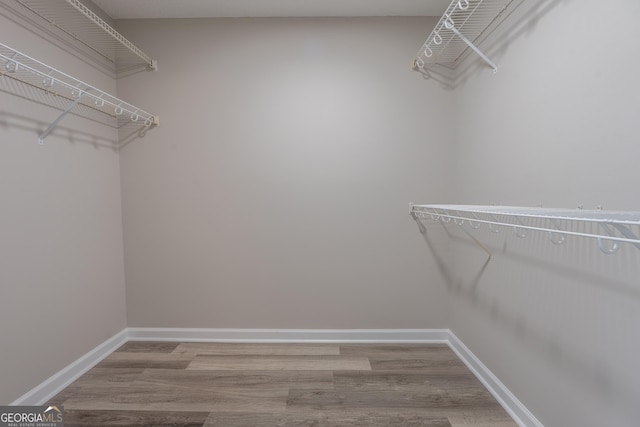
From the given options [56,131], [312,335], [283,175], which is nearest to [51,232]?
[56,131]

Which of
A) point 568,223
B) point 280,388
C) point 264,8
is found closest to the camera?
point 568,223

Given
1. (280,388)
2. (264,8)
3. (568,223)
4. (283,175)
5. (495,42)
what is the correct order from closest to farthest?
(568,223), (495,42), (280,388), (264,8), (283,175)

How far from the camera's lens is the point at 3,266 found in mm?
1460

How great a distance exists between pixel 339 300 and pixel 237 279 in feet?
2.59

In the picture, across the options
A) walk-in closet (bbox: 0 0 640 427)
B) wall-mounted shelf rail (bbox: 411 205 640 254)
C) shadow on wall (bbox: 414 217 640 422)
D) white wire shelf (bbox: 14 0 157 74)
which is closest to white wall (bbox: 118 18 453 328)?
walk-in closet (bbox: 0 0 640 427)

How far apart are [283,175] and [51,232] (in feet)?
4.62

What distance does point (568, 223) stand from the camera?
3.98 ft

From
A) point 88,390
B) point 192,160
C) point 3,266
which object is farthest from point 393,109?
point 88,390

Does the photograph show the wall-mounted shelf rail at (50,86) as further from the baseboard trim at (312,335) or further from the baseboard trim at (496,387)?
the baseboard trim at (496,387)

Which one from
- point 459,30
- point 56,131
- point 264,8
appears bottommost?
point 56,131

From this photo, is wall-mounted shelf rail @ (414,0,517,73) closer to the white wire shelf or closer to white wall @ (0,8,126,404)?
the white wire shelf

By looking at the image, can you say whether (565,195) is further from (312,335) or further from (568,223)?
(312,335)

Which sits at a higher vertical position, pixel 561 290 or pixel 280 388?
pixel 561 290

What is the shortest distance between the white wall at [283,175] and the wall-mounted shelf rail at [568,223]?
1.55 ft
